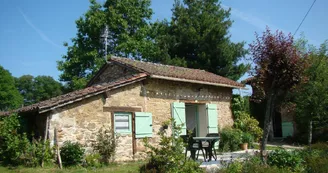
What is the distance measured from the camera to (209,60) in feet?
73.9

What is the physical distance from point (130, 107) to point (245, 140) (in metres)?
5.83

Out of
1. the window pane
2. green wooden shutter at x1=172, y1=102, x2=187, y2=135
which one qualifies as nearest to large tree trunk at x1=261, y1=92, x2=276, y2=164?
green wooden shutter at x1=172, y1=102, x2=187, y2=135

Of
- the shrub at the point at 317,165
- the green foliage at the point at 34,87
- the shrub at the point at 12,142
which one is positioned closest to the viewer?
the shrub at the point at 317,165

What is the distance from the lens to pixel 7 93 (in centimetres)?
4094

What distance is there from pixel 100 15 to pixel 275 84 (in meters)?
17.7

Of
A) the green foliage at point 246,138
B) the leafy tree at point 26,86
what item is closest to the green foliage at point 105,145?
the green foliage at point 246,138

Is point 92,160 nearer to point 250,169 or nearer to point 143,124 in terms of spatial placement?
point 143,124

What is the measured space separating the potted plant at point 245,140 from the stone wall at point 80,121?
20.8ft

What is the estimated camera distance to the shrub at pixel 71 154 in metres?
9.12

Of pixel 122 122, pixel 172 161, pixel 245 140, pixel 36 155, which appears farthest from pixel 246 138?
pixel 36 155

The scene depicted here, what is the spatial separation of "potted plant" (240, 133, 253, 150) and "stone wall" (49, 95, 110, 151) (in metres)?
6.35

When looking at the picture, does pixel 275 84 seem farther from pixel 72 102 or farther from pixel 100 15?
pixel 100 15

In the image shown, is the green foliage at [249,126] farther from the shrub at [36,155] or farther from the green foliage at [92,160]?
the shrub at [36,155]

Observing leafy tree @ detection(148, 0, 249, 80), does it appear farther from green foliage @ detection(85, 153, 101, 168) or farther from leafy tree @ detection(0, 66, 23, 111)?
leafy tree @ detection(0, 66, 23, 111)
